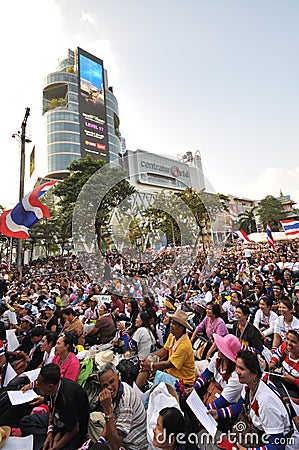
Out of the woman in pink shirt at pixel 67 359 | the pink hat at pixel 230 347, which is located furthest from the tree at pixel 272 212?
the woman in pink shirt at pixel 67 359

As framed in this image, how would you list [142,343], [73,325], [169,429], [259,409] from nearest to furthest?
[169,429] → [259,409] → [142,343] → [73,325]

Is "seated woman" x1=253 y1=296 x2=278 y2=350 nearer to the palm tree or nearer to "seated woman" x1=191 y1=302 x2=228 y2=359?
"seated woman" x1=191 y1=302 x2=228 y2=359

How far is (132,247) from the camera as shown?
11.2 meters

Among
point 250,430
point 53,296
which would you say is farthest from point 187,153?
point 250,430

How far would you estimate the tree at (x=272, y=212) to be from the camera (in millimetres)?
45794

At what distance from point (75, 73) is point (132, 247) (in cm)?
6092

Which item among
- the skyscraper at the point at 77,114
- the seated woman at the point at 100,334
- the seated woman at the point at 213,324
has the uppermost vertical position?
the skyscraper at the point at 77,114

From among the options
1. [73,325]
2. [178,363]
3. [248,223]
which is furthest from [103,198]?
[248,223]

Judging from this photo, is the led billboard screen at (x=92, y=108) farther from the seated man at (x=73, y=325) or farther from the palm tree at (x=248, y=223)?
the seated man at (x=73, y=325)

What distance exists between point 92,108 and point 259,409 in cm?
6355

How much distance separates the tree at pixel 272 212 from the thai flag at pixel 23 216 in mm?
43481

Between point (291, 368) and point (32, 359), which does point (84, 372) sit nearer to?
point (32, 359)

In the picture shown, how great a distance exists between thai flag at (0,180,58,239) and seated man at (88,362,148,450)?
22.8 ft

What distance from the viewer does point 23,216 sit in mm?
8406
